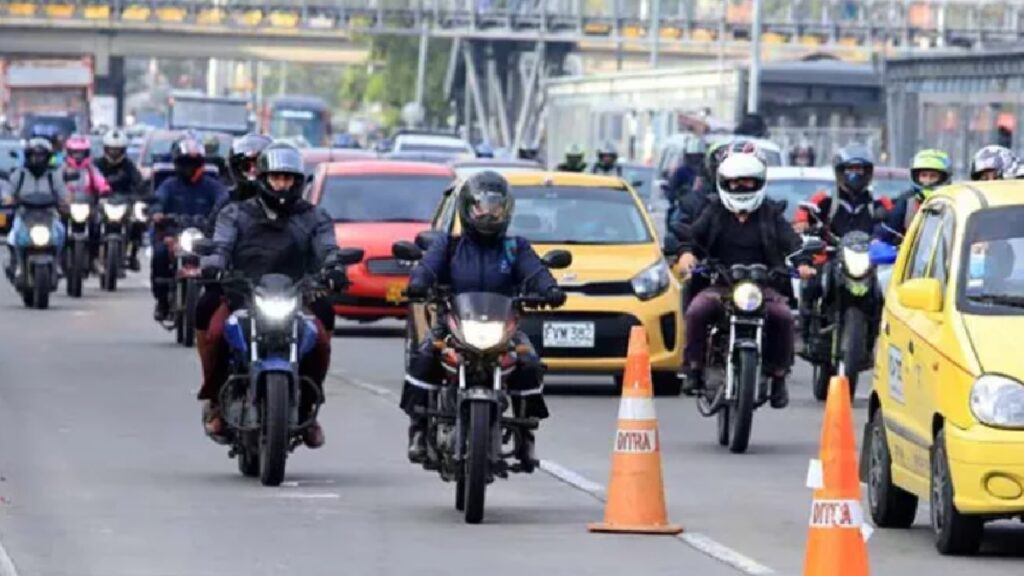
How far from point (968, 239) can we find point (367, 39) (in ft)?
430

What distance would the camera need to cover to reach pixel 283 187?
16.5 metres

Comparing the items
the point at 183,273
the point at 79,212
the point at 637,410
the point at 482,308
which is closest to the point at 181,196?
the point at 183,273

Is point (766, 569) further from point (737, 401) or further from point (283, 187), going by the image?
point (737, 401)

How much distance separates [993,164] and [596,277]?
3597mm

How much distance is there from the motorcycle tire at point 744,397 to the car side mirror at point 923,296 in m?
4.90

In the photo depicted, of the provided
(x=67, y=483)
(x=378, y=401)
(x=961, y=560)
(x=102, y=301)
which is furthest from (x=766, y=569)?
(x=102, y=301)

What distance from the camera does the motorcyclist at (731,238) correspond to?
63.1 ft

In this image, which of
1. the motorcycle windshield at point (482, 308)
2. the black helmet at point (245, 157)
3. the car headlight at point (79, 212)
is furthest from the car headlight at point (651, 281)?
the car headlight at point (79, 212)

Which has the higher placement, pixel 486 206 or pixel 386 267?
pixel 486 206

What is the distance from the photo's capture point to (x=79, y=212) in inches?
1421

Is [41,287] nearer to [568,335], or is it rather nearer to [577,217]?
[577,217]

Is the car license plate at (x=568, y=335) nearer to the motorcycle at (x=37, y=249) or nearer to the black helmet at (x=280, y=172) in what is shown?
the black helmet at (x=280, y=172)

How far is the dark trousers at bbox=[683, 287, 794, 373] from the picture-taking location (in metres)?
19.0

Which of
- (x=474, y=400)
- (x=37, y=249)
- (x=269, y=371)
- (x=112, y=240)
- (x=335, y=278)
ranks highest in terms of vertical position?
(x=335, y=278)
